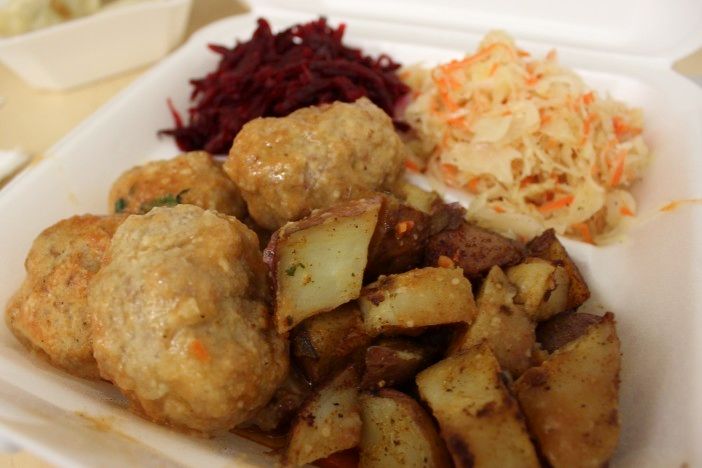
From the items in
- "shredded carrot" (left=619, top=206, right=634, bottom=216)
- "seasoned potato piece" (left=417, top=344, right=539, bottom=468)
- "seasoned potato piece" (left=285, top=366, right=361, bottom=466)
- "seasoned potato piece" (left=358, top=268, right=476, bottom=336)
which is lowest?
"seasoned potato piece" (left=285, top=366, right=361, bottom=466)

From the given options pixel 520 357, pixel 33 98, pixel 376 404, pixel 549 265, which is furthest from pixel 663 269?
pixel 33 98

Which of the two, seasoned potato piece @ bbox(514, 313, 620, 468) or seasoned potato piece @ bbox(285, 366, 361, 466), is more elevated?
seasoned potato piece @ bbox(514, 313, 620, 468)

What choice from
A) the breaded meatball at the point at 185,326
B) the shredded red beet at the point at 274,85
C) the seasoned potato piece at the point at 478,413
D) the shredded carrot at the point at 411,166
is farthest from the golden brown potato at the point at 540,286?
the shredded red beet at the point at 274,85

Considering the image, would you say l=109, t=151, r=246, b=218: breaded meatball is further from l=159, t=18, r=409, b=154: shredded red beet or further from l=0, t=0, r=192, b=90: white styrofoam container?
l=0, t=0, r=192, b=90: white styrofoam container

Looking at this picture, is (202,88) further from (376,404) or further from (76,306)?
(376,404)

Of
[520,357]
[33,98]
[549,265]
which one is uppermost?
[549,265]

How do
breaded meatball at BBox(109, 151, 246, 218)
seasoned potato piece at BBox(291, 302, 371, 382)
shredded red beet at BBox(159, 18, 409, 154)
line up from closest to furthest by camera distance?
seasoned potato piece at BBox(291, 302, 371, 382) < breaded meatball at BBox(109, 151, 246, 218) < shredded red beet at BBox(159, 18, 409, 154)

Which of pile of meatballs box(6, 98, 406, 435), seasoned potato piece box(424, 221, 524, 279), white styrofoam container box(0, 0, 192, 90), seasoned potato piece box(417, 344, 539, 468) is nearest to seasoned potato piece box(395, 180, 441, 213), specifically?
pile of meatballs box(6, 98, 406, 435)
